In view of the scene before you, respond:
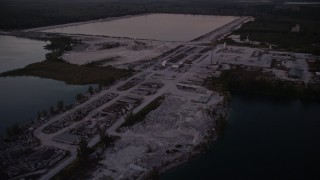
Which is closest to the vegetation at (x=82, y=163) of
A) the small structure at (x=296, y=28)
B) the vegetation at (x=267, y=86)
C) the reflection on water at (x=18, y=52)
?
the vegetation at (x=267, y=86)

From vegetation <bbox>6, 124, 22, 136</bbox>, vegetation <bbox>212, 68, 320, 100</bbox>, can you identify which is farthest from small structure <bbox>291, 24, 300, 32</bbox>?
vegetation <bbox>6, 124, 22, 136</bbox>

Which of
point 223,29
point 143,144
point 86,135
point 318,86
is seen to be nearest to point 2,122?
point 86,135

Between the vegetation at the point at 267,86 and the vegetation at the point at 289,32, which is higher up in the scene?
the vegetation at the point at 289,32

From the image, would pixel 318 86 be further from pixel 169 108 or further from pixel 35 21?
pixel 35 21

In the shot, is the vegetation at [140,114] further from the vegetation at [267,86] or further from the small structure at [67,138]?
the vegetation at [267,86]

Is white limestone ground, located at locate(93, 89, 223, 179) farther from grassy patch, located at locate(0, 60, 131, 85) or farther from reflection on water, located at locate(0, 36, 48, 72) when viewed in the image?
reflection on water, located at locate(0, 36, 48, 72)

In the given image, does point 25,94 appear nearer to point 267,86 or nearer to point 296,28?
point 267,86

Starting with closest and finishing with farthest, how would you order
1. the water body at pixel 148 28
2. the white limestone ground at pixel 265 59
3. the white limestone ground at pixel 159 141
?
the white limestone ground at pixel 159 141, the white limestone ground at pixel 265 59, the water body at pixel 148 28

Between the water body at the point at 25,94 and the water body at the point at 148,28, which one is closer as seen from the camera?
the water body at the point at 25,94
